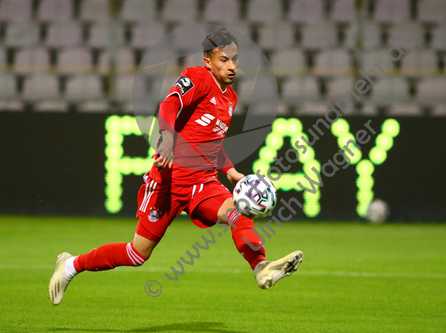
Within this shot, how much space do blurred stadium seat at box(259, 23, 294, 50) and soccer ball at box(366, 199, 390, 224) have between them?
4.55m

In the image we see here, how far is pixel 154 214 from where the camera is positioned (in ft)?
14.1

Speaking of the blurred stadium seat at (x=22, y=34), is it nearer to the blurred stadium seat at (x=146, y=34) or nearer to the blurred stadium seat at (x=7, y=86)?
the blurred stadium seat at (x=7, y=86)

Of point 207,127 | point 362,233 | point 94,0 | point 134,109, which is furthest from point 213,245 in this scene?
point 94,0

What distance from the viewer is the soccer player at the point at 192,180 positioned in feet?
14.0

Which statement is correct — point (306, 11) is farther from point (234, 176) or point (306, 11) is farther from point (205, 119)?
point (205, 119)

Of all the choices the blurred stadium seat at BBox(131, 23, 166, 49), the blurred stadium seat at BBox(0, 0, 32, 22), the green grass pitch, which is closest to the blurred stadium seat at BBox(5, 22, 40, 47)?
the blurred stadium seat at BBox(0, 0, 32, 22)

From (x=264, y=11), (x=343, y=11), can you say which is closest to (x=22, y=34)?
(x=264, y=11)

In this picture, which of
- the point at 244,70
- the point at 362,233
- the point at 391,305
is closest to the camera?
the point at 391,305

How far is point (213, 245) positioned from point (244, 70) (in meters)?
5.23

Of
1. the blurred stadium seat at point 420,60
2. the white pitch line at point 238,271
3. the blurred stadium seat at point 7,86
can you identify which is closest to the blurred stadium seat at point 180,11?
the blurred stadium seat at point 7,86

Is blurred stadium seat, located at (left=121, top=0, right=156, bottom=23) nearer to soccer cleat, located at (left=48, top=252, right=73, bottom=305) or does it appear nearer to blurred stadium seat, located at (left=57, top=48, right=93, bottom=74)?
blurred stadium seat, located at (left=57, top=48, right=93, bottom=74)

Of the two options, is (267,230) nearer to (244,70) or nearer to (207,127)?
(244,70)

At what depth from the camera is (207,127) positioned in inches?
174

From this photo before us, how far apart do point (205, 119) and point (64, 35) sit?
429 inches
